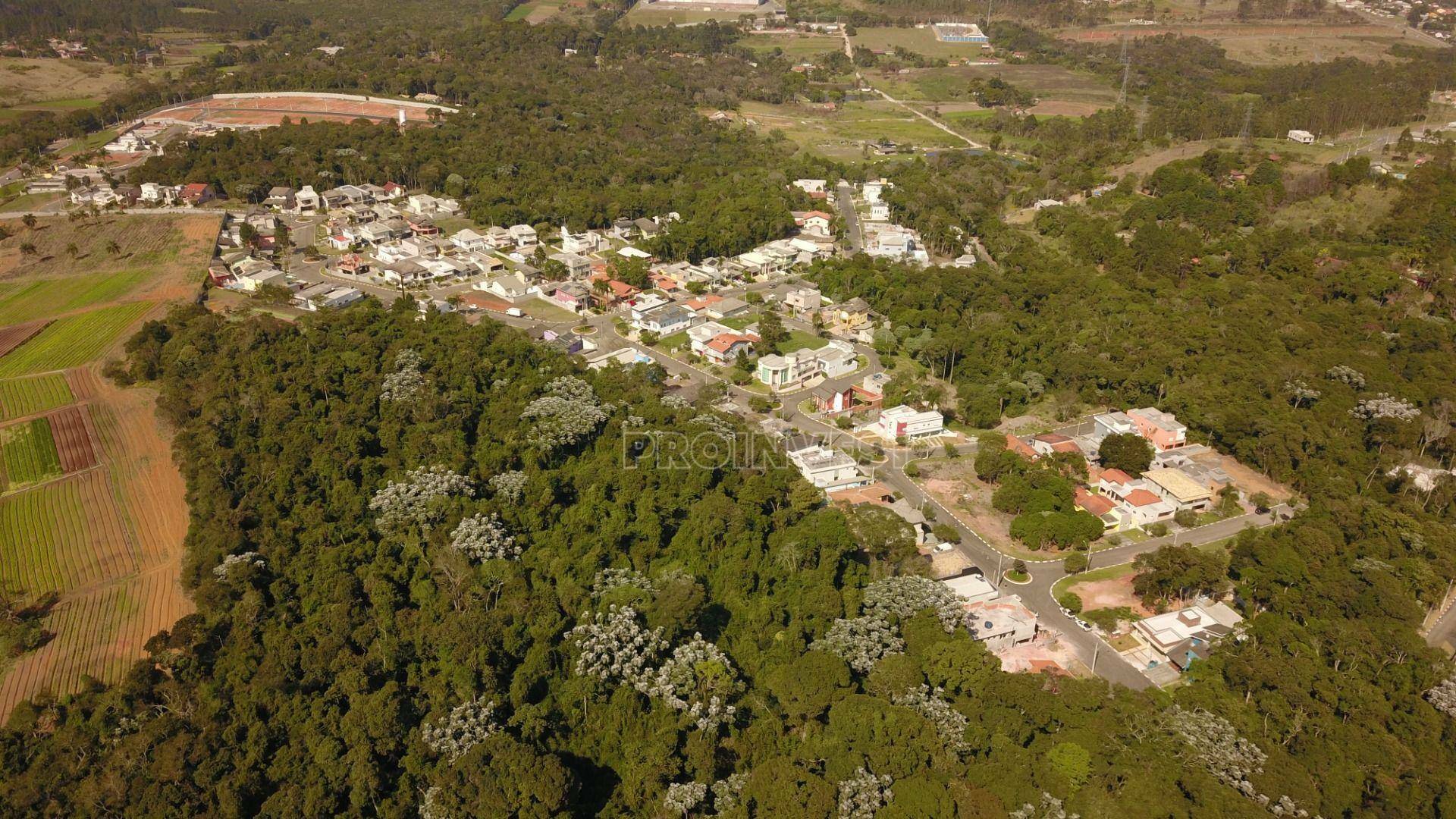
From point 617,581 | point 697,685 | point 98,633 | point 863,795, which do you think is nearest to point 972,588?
point 697,685

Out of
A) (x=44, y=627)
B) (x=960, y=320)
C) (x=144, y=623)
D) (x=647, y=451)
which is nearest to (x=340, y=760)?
(x=144, y=623)

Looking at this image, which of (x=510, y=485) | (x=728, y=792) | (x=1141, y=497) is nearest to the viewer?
(x=728, y=792)

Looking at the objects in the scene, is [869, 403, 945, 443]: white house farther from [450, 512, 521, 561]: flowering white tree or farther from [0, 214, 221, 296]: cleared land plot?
[0, 214, 221, 296]: cleared land plot

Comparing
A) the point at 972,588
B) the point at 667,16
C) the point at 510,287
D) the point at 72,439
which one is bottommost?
the point at 972,588

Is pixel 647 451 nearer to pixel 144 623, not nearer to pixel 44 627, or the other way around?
pixel 144 623

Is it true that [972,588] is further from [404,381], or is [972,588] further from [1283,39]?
[1283,39]

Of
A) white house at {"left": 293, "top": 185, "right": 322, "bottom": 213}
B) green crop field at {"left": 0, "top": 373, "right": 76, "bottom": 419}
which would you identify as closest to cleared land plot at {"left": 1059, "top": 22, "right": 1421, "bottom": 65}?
white house at {"left": 293, "top": 185, "right": 322, "bottom": 213}
